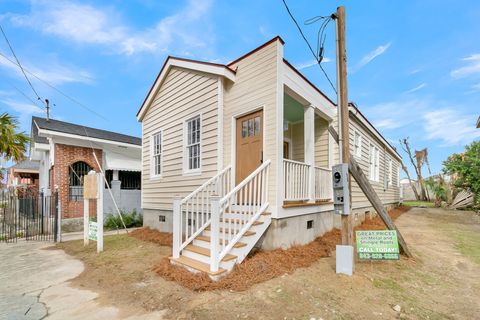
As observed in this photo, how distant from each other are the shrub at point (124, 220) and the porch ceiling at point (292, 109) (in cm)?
781

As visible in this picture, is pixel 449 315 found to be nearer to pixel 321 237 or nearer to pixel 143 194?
pixel 321 237

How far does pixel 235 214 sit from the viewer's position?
4605 millimetres

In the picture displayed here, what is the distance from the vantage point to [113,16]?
26.3 feet

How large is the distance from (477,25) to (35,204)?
15.5 meters

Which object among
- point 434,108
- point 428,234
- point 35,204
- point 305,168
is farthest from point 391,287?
point 434,108


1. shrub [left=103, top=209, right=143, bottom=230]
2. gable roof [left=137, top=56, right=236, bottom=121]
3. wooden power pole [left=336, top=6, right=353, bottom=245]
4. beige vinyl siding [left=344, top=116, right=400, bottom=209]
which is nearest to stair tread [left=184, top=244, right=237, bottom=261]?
wooden power pole [left=336, top=6, right=353, bottom=245]

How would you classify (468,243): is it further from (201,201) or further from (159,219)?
(159,219)

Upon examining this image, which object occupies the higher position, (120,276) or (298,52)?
(298,52)

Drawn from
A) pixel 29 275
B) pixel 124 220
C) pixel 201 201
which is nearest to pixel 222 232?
pixel 201 201

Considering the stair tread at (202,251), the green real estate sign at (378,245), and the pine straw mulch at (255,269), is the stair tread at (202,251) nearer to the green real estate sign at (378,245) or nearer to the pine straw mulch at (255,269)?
the pine straw mulch at (255,269)

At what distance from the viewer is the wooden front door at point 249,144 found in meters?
5.43

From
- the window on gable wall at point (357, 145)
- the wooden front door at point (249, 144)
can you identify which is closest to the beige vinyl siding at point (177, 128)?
the wooden front door at point (249, 144)

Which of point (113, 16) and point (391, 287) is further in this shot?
point (113, 16)

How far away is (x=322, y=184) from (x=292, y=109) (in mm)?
2339
